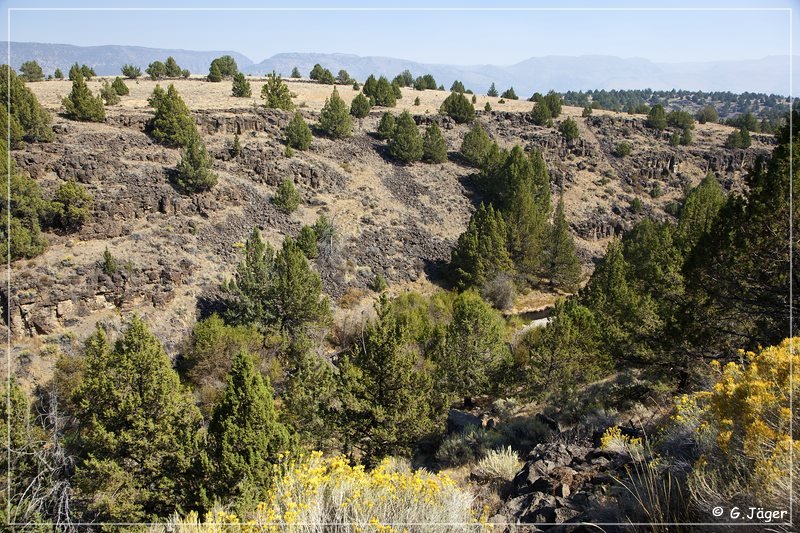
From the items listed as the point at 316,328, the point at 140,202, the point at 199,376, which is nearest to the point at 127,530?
the point at 199,376

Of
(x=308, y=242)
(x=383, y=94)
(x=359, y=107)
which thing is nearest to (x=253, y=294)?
(x=308, y=242)

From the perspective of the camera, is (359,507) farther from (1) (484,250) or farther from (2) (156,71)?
(2) (156,71)

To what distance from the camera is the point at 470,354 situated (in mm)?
21422

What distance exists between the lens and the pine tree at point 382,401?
50.1 feet

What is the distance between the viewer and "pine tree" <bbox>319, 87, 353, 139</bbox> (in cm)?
4694

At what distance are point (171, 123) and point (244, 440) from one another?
32.4m

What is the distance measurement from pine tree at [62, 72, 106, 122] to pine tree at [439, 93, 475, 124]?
37533 millimetres

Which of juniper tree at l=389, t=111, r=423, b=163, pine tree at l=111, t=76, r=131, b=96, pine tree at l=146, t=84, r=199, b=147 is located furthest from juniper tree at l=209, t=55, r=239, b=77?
juniper tree at l=389, t=111, r=423, b=163

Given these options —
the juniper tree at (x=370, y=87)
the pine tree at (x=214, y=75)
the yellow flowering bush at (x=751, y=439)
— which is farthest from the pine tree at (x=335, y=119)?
the yellow flowering bush at (x=751, y=439)

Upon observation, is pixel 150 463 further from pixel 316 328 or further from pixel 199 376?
pixel 316 328

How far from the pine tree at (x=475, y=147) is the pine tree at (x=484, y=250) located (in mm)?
17446

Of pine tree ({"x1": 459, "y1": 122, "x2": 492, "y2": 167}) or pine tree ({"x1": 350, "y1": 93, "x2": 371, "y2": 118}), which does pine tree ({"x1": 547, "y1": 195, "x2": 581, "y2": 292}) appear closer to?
pine tree ({"x1": 459, "y1": 122, "x2": 492, "y2": 167})

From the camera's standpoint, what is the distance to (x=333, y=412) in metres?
15.9

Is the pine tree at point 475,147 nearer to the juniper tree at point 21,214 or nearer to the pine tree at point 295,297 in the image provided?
the pine tree at point 295,297
